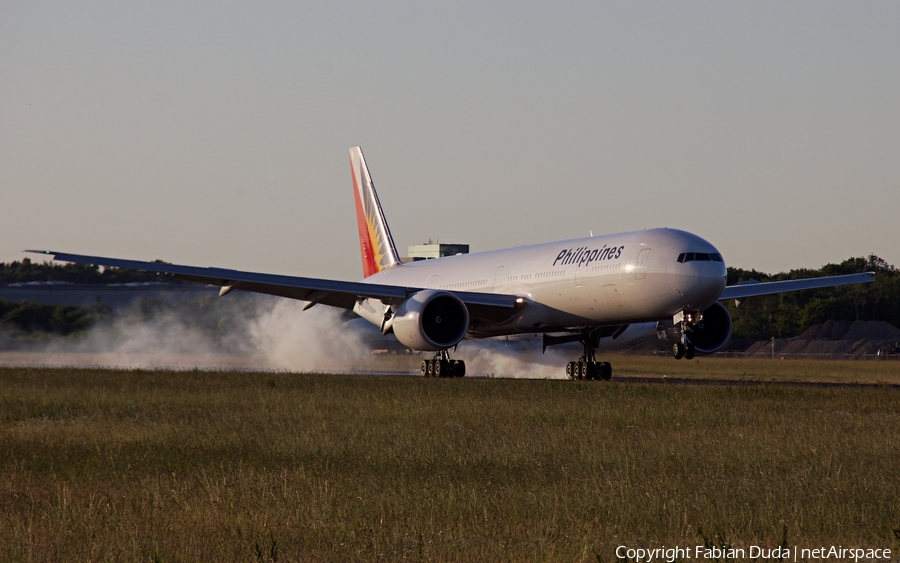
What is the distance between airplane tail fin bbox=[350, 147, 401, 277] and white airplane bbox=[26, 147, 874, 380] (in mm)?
5556

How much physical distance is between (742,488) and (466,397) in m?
12.4

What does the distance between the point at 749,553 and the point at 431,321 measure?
2349 cm

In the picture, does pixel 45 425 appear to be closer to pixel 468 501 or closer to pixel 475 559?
pixel 468 501

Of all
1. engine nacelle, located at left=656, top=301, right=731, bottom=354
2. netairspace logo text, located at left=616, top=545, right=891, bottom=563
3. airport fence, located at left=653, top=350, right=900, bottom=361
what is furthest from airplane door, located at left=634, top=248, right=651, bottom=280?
airport fence, located at left=653, top=350, right=900, bottom=361

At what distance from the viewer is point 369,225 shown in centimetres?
4512

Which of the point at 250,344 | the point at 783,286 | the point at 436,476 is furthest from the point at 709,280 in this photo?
the point at 250,344

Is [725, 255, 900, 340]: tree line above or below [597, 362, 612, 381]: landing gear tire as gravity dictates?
above

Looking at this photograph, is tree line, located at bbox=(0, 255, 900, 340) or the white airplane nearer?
the white airplane

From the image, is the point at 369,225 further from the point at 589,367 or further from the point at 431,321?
the point at 589,367

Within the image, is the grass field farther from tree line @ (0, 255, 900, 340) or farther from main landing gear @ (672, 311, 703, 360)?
tree line @ (0, 255, 900, 340)

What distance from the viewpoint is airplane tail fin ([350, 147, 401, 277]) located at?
1725 inches

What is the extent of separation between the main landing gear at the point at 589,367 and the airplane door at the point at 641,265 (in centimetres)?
531

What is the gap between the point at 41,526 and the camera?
9.37 meters

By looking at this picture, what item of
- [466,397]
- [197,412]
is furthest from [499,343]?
[197,412]
